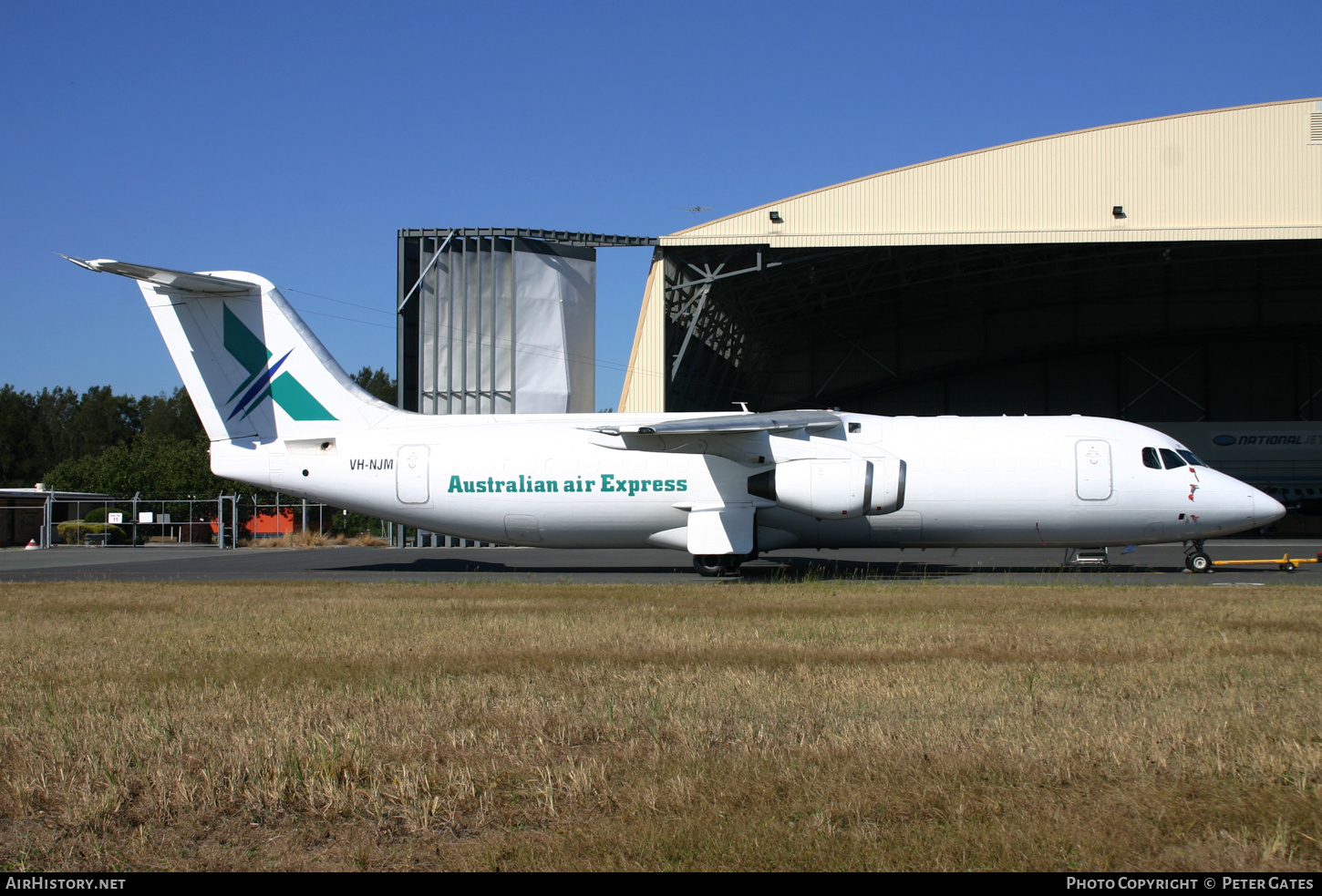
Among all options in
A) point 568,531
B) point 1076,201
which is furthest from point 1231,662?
point 1076,201

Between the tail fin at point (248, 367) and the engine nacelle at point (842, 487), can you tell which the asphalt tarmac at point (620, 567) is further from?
the tail fin at point (248, 367)

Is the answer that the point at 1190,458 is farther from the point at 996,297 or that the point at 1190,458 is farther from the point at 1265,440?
the point at 1265,440

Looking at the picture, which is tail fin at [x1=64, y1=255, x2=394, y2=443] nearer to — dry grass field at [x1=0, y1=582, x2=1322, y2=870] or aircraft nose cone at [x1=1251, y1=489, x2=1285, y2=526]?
dry grass field at [x1=0, y1=582, x2=1322, y2=870]

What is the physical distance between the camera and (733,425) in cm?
1764

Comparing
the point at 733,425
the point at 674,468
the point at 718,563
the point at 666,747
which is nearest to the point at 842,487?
the point at 733,425

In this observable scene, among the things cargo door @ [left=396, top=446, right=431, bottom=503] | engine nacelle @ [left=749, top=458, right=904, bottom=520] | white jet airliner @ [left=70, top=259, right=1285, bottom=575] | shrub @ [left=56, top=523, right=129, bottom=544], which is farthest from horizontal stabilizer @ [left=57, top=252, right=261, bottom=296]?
shrub @ [left=56, top=523, right=129, bottom=544]

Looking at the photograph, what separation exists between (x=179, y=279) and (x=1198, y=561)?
21025mm

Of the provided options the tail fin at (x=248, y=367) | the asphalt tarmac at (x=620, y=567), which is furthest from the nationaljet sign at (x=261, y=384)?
the asphalt tarmac at (x=620, y=567)

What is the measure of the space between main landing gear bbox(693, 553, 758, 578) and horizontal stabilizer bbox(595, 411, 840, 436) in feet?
7.94

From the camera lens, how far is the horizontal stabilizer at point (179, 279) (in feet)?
58.9

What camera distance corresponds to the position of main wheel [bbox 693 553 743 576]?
61.5 ft

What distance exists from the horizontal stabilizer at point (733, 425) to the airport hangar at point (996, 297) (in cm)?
310

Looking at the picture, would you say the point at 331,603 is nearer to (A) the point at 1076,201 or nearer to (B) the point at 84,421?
(A) the point at 1076,201

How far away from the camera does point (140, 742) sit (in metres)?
5.72
